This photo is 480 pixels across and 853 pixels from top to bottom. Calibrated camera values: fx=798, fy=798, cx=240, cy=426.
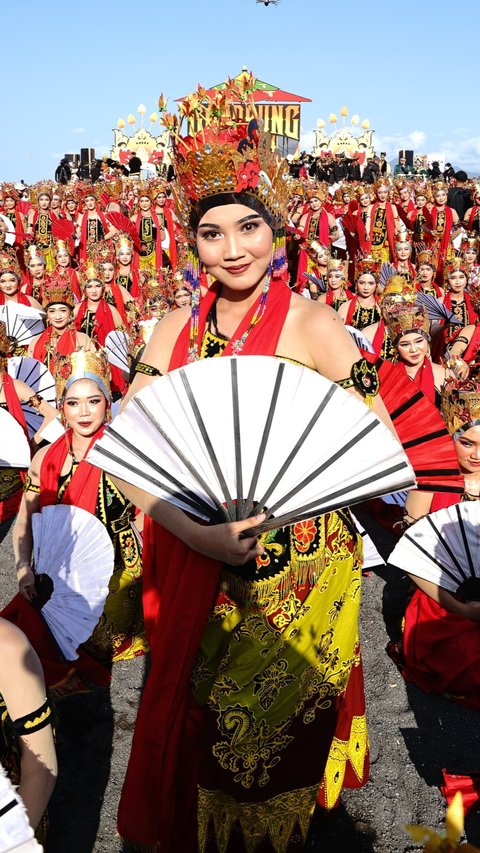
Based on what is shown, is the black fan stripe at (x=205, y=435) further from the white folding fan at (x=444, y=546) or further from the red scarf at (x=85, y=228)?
the red scarf at (x=85, y=228)

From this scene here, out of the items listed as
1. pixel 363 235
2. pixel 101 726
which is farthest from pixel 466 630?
pixel 363 235

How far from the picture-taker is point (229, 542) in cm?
212

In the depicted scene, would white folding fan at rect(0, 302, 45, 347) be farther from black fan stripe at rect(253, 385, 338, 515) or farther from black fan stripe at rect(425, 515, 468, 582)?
black fan stripe at rect(253, 385, 338, 515)

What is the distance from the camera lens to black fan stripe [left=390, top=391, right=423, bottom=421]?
8.98 ft

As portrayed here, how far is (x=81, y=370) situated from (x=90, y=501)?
746 mm

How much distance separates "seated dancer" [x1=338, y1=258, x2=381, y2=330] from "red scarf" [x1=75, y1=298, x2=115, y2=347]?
2774mm

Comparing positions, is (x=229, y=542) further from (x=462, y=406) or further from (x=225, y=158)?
(x=462, y=406)

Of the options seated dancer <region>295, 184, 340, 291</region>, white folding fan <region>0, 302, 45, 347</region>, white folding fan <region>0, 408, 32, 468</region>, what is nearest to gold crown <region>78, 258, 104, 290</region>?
white folding fan <region>0, 302, 45, 347</region>

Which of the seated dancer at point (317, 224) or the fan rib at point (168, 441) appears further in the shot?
the seated dancer at point (317, 224)

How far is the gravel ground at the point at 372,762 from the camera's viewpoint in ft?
10.3

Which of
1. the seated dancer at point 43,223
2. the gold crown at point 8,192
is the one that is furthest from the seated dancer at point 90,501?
the gold crown at point 8,192

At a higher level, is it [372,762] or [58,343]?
[58,343]

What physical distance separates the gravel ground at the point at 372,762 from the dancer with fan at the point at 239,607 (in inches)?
25.6

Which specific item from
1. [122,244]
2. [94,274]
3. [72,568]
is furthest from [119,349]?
[122,244]
